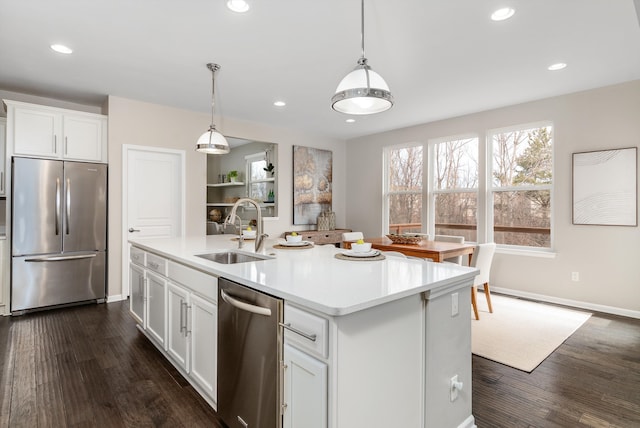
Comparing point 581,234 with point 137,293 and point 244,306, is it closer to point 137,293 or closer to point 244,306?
point 244,306

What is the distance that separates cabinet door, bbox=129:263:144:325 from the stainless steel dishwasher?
4.86 ft

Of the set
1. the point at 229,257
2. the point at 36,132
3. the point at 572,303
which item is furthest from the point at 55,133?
the point at 572,303

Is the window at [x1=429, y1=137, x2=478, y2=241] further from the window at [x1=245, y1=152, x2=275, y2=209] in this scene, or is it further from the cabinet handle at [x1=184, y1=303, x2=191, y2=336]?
the cabinet handle at [x1=184, y1=303, x2=191, y2=336]

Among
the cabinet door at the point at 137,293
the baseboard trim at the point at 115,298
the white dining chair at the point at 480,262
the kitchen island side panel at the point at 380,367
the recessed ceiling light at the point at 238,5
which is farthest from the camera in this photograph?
the baseboard trim at the point at 115,298

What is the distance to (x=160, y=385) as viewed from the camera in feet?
7.38

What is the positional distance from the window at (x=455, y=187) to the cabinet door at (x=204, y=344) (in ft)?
14.3

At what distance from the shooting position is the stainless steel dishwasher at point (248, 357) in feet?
4.59

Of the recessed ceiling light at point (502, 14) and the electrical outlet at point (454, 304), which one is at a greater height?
the recessed ceiling light at point (502, 14)

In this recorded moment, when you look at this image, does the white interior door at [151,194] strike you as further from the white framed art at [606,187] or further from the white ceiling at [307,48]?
the white framed art at [606,187]

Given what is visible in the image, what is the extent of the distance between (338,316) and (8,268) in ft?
14.3

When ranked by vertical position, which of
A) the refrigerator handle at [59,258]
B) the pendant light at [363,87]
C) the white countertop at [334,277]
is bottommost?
the refrigerator handle at [59,258]

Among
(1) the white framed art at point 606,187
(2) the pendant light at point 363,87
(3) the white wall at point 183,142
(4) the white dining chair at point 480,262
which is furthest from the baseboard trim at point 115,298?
(1) the white framed art at point 606,187

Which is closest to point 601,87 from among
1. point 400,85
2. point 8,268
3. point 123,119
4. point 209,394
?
point 400,85

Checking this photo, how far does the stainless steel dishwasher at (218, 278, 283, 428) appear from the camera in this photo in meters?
1.40
